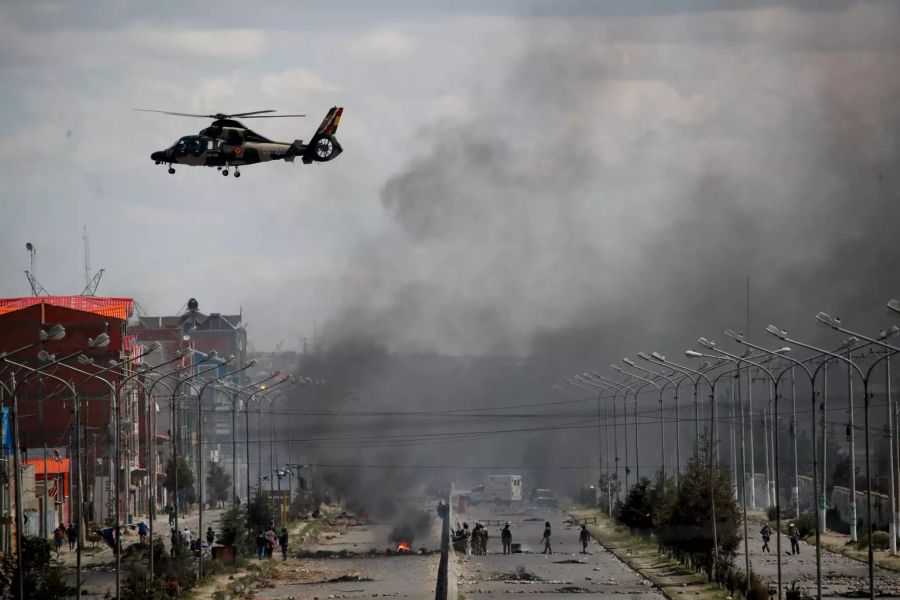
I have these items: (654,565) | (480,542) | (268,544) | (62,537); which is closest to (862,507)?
(654,565)

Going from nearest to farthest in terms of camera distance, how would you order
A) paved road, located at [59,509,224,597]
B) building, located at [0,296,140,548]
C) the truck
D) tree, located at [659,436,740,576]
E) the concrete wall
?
paved road, located at [59,509,224,597]
tree, located at [659,436,740,576]
the concrete wall
building, located at [0,296,140,548]
the truck

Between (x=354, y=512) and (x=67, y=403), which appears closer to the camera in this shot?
(x=67, y=403)

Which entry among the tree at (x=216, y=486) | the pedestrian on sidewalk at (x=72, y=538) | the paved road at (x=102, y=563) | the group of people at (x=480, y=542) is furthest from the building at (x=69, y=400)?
the group of people at (x=480, y=542)

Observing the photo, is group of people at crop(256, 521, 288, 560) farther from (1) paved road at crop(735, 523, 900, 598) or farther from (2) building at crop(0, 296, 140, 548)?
(1) paved road at crop(735, 523, 900, 598)

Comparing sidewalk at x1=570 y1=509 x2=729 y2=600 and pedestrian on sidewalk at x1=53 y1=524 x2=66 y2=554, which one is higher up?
pedestrian on sidewalk at x1=53 y1=524 x2=66 y2=554

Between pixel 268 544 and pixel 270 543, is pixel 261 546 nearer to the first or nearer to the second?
pixel 268 544

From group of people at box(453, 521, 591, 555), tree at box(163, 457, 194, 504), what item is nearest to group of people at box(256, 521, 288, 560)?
group of people at box(453, 521, 591, 555)

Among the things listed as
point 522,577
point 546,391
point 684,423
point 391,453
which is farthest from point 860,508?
point 546,391

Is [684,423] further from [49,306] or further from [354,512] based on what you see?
[49,306]
